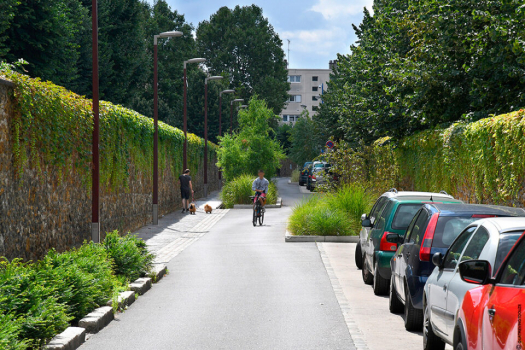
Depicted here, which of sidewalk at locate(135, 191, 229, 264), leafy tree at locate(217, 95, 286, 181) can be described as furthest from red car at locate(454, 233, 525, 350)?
leafy tree at locate(217, 95, 286, 181)

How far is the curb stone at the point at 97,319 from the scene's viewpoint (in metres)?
8.14

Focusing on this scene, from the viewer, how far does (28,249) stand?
37.1 ft

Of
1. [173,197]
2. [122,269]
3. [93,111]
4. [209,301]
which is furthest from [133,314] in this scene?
[173,197]

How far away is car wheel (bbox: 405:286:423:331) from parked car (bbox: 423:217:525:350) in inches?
28.4

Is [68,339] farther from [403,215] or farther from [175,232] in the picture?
[175,232]

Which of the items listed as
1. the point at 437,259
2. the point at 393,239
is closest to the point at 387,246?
the point at 393,239

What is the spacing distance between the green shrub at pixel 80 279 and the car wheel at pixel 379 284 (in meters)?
3.95

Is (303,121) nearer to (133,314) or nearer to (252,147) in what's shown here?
(252,147)

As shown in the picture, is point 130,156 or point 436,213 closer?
point 436,213

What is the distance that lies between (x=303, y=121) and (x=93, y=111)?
57189mm

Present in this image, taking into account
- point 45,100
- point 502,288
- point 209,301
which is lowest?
point 209,301

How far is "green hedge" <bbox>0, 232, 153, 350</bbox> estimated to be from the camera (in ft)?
22.2

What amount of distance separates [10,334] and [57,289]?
7.03ft

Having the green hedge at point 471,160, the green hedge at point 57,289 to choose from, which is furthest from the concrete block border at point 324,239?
the green hedge at point 57,289
